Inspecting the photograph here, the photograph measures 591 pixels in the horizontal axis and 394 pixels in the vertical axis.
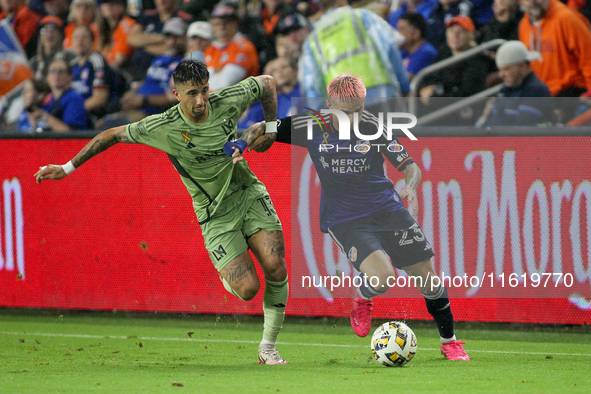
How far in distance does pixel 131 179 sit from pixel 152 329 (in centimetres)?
154

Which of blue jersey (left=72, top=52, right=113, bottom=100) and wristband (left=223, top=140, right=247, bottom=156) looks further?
blue jersey (left=72, top=52, right=113, bottom=100)

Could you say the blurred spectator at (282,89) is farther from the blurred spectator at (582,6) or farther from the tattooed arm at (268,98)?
the blurred spectator at (582,6)

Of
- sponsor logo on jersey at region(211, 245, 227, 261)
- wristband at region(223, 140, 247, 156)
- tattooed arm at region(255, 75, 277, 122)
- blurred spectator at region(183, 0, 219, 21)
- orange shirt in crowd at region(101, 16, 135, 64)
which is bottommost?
sponsor logo on jersey at region(211, 245, 227, 261)

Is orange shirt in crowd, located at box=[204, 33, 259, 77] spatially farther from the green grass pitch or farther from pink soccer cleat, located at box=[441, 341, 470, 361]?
pink soccer cleat, located at box=[441, 341, 470, 361]

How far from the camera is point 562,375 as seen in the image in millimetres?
4914

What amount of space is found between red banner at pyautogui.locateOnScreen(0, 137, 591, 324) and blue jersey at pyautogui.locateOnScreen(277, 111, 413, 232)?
114 centimetres


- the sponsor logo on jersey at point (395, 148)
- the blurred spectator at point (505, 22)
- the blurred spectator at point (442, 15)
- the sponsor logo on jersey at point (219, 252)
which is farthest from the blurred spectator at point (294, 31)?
the sponsor logo on jersey at point (219, 252)

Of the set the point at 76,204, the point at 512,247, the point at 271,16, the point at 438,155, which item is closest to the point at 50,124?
the point at 76,204

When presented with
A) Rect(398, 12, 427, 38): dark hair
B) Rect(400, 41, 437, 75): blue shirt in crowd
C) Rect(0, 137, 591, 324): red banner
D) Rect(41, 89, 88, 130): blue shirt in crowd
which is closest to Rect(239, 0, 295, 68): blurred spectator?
Rect(398, 12, 427, 38): dark hair

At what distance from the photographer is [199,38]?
963 cm

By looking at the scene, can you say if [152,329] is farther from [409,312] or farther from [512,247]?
[512,247]

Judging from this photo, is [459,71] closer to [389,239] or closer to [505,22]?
[505,22]

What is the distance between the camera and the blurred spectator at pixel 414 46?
336 inches

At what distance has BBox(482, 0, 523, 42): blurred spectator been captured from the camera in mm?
8156
